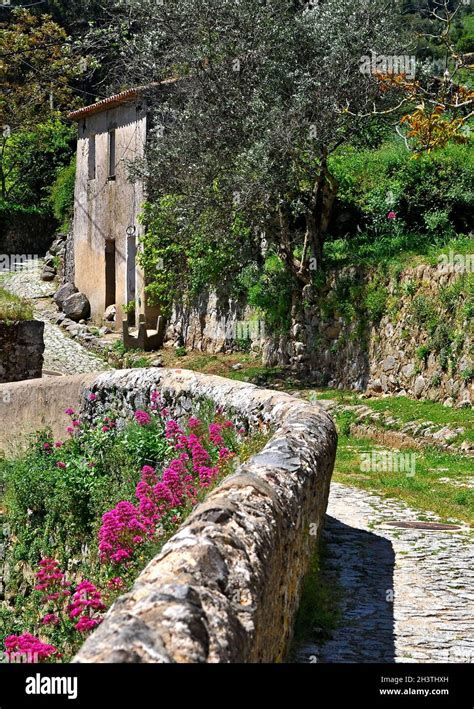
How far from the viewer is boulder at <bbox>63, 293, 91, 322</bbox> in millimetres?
29750

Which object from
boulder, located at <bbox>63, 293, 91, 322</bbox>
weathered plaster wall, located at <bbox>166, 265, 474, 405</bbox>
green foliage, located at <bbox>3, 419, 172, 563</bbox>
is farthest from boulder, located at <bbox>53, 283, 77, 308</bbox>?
green foliage, located at <bbox>3, 419, 172, 563</bbox>

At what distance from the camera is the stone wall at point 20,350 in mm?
15570

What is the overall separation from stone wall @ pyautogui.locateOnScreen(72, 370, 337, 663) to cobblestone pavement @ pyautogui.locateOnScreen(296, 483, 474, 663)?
408 millimetres

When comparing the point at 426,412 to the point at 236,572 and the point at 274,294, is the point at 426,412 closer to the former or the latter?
the point at 274,294

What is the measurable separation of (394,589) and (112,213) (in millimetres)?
22883

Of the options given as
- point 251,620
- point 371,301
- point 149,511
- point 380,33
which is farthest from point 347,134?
point 251,620

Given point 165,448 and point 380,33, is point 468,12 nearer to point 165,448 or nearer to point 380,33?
point 380,33

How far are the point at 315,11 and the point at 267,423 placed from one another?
12.1m

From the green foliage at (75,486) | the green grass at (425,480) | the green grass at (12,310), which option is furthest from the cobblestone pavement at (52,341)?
the green foliage at (75,486)

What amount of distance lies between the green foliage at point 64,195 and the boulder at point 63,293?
5.16 meters

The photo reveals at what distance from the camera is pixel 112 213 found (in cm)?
2909

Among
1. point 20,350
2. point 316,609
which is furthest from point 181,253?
point 316,609

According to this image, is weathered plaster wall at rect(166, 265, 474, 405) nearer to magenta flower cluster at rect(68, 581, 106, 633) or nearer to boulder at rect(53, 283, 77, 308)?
boulder at rect(53, 283, 77, 308)
